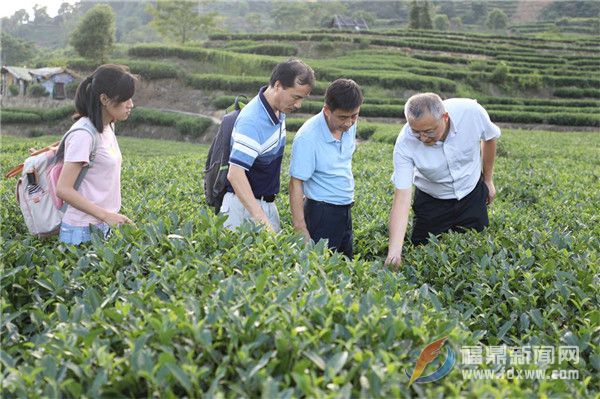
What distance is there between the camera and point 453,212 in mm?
4586

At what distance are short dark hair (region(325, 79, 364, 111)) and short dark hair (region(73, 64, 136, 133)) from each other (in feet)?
3.85

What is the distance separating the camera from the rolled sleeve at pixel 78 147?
3357 mm

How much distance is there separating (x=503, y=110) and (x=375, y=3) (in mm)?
66491

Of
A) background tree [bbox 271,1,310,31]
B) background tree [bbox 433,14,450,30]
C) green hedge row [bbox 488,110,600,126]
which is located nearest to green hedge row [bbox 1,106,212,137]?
green hedge row [bbox 488,110,600,126]

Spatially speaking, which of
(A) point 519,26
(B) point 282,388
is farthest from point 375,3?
(B) point 282,388

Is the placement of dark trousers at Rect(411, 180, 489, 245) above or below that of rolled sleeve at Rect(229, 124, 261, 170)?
below

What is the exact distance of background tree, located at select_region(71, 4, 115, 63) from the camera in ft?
118

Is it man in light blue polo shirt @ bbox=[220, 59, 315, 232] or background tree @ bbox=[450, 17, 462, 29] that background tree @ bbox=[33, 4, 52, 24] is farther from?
man in light blue polo shirt @ bbox=[220, 59, 315, 232]

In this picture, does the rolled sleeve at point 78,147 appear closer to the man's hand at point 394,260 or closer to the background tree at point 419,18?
the man's hand at point 394,260

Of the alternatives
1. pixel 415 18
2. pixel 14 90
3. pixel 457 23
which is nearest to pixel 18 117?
pixel 14 90

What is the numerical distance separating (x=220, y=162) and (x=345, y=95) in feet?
2.87

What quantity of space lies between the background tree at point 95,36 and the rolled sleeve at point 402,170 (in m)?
35.2

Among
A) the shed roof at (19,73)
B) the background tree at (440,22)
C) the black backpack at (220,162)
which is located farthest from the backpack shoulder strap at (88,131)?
the background tree at (440,22)

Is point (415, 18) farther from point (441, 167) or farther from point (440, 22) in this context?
point (441, 167)
